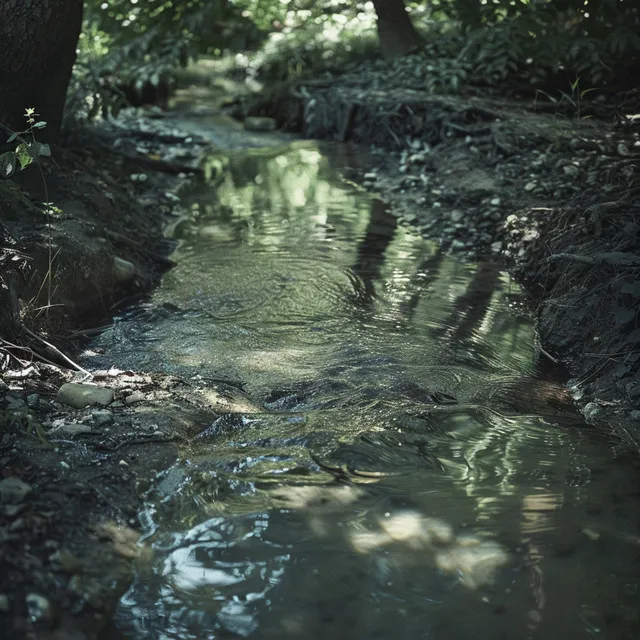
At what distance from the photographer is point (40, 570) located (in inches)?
91.3

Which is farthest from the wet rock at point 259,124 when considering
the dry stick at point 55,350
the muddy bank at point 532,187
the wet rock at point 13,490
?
the wet rock at point 13,490

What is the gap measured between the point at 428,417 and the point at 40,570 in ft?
5.59

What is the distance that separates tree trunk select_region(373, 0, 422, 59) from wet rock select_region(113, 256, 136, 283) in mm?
6813

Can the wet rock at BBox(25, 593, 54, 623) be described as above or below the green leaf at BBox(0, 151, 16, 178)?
below

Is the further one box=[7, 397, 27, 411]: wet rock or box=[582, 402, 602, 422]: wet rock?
box=[582, 402, 602, 422]: wet rock

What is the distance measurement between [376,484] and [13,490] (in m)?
1.29

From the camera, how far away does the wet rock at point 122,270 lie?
198 inches

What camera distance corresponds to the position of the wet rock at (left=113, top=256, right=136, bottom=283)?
502 cm

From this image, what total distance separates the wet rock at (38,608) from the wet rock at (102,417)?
94cm

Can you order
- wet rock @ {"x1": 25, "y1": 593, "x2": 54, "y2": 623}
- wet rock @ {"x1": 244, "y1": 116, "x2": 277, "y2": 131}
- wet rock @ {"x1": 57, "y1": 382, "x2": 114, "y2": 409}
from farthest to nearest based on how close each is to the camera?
wet rock @ {"x1": 244, "y1": 116, "x2": 277, "y2": 131}, wet rock @ {"x1": 57, "y1": 382, "x2": 114, "y2": 409}, wet rock @ {"x1": 25, "y1": 593, "x2": 54, "y2": 623}

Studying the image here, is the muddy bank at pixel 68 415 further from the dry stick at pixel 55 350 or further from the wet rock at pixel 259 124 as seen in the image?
the wet rock at pixel 259 124

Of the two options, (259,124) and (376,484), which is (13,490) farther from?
(259,124)

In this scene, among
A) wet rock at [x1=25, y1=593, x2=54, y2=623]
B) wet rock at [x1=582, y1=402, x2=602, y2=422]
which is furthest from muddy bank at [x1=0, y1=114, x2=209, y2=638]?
wet rock at [x1=582, y1=402, x2=602, y2=422]

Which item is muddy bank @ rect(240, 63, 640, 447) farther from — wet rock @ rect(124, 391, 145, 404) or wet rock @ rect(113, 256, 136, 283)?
wet rock @ rect(113, 256, 136, 283)
